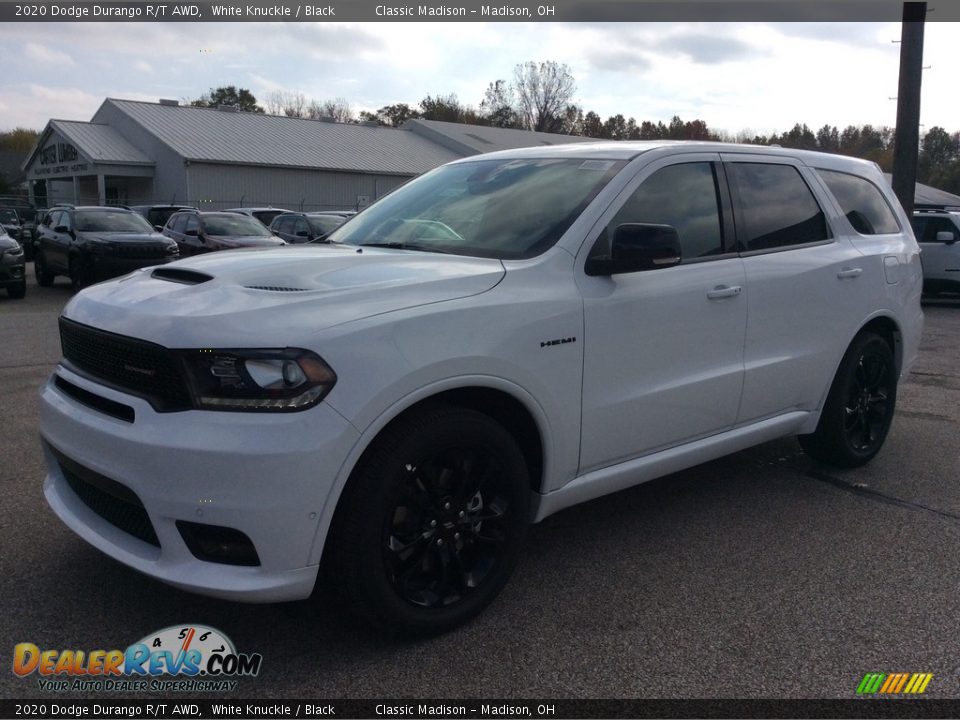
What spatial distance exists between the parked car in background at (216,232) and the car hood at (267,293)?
13.4 meters

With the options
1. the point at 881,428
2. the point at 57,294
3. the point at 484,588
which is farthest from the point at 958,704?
the point at 57,294

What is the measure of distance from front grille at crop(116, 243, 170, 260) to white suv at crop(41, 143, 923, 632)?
12334 mm

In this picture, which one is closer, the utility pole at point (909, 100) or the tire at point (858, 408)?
the tire at point (858, 408)

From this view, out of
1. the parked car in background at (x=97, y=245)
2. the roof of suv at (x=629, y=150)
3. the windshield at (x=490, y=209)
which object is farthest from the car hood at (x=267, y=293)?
the parked car in background at (x=97, y=245)

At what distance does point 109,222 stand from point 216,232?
2007 millimetres

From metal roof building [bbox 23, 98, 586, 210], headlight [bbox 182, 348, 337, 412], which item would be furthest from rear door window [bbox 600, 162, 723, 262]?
metal roof building [bbox 23, 98, 586, 210]

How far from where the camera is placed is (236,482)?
265cm

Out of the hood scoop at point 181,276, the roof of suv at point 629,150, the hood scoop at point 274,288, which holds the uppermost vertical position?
the roof of suv at point 629,150

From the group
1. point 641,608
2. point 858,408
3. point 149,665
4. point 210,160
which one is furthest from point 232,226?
point 210,160

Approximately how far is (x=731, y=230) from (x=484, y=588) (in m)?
2.28

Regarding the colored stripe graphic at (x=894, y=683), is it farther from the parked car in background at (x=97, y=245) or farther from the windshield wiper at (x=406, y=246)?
the parked car in background at (x=97, y=245)

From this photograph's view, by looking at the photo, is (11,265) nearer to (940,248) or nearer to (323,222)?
(323,222)

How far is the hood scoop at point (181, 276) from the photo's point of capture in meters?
3.24

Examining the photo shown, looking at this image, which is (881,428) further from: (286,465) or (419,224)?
(286,465)
